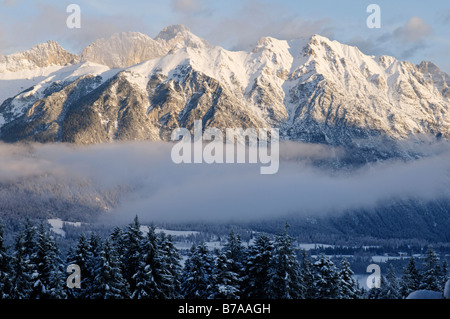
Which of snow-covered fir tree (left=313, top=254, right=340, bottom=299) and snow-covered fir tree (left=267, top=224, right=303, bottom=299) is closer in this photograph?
snow-covered fir tree (left=267, top=224, right=303, bottom=299)

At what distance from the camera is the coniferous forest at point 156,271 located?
275ft

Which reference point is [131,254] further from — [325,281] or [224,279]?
[325,281]

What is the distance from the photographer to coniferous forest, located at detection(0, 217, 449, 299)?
275 ft

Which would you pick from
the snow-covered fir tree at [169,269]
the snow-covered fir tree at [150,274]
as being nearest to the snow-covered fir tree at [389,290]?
the snow-covered fir tree at [169,269]

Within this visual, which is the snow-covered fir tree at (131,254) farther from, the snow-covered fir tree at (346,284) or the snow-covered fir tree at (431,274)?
the snow-covered fir tree at (431,274)

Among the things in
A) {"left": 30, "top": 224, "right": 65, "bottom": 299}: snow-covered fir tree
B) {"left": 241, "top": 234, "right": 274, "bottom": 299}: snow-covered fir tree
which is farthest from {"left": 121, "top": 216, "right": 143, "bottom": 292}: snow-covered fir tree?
{"left": 241, "top": 234, "right": 274, "bottom": 299}: snow-covered fir tree

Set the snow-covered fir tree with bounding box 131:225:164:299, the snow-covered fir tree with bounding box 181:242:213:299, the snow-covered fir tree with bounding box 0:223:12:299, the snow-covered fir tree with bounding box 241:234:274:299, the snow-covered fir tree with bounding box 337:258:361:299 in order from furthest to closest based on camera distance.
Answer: the snow-covered fir tree with bounding box 337:258:361:299, the snow-covered fir tree with bounding box 181:242:213:299, the snow-covered fir tree with bounding box 241:234:274:299, the snow-covered fir tree with bounding box 131:225:164:299, the snow-covered fir tree with bounding box 0:223:12:299

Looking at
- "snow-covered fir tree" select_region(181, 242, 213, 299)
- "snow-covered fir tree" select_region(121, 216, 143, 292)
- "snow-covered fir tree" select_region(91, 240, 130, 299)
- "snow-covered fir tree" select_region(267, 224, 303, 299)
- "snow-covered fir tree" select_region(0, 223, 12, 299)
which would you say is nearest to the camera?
"snow-covered fir tree" select_region(0, 223, 12, 299)

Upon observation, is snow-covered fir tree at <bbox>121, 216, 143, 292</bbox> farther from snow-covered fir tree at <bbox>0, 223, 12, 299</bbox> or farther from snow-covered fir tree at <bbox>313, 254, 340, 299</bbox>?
snow-covered fir tree at <bbox>313, 254, 340, 299</bbox>

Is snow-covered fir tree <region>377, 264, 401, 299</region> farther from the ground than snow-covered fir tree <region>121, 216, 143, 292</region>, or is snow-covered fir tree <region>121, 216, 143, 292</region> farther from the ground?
snow-covered fir tree <region>121, 216, 143, 292</region>

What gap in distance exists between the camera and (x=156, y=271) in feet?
289

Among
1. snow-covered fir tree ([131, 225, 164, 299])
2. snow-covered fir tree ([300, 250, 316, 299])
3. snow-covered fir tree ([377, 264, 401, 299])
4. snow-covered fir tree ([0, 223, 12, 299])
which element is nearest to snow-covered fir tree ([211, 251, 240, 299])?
snow-covered fir tree ([131, 225, 164, 299])
